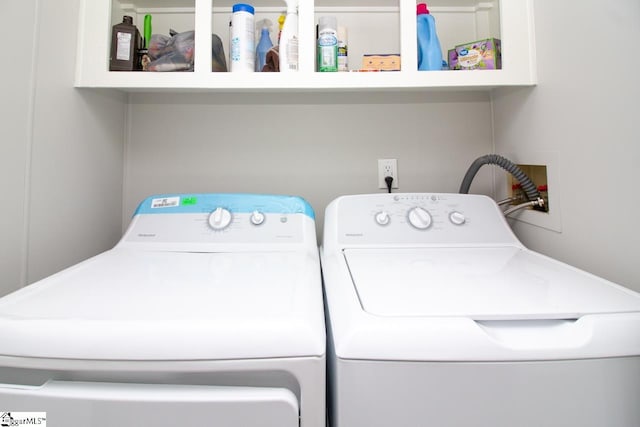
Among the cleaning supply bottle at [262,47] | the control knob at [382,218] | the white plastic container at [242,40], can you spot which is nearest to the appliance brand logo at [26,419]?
the control knob at [382,218]

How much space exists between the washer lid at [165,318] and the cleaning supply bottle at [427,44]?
834 millimetres

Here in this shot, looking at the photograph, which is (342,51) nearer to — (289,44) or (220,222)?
(289,44)

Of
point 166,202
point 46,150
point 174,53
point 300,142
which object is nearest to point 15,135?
point 46,150

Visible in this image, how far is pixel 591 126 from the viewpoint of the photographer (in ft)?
2.77

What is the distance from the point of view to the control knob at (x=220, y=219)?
104 cm

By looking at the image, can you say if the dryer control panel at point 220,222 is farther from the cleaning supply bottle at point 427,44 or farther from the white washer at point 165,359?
the cleaning supply bottle at point 427,44

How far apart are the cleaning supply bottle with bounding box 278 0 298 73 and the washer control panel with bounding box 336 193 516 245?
0.46 meters

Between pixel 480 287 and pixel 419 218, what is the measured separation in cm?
39

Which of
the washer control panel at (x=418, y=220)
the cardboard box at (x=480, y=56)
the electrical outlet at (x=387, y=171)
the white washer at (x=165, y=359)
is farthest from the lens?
the electrical outlet at (x=387, y=171)

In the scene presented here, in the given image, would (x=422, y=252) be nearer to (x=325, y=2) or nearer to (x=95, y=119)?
(x=325, y=2)

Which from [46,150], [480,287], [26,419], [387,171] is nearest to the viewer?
[26,419]

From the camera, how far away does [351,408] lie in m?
0.51

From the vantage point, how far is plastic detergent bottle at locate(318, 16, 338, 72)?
3.65ft

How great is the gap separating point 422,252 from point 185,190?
3.19ft
